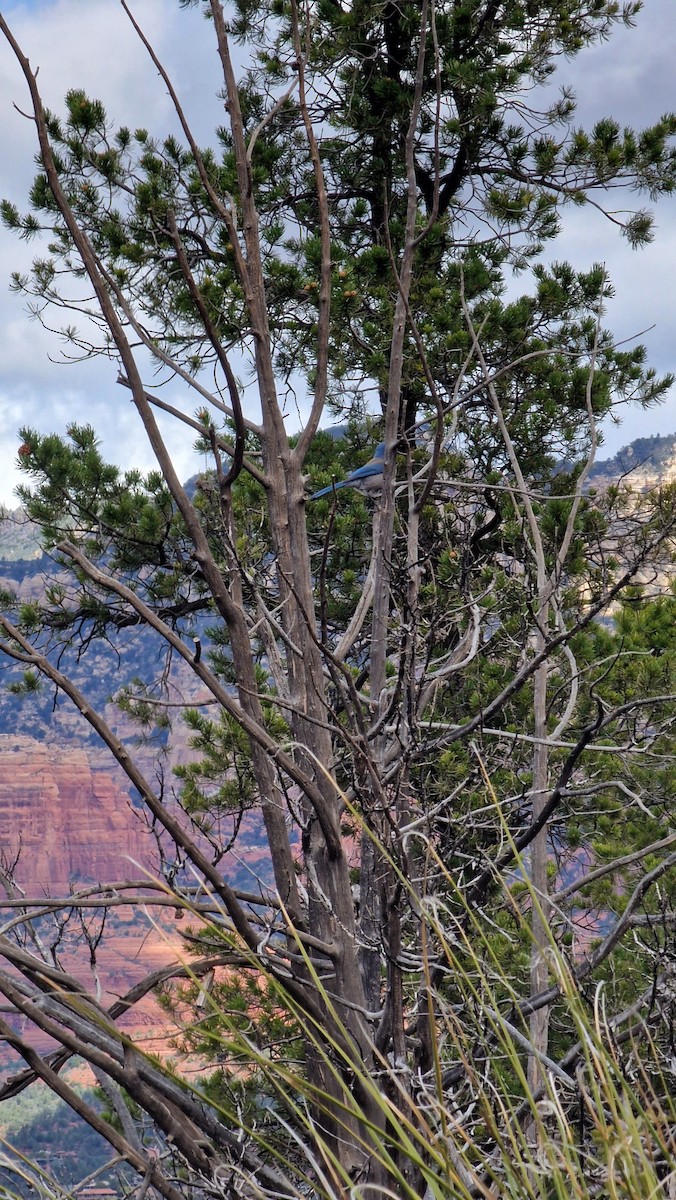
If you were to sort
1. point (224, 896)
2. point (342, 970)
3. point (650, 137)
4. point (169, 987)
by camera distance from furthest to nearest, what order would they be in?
point (169, 987) → point (650, 137) → point (342, 970) → point (224, 896)

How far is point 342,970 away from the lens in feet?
7.39

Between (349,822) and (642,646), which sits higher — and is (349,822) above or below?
below

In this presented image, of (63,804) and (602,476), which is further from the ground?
(602,476)

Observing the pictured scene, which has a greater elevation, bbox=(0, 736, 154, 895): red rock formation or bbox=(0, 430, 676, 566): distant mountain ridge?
bbox=(0, 430, 676, 566): distant mountain ridge

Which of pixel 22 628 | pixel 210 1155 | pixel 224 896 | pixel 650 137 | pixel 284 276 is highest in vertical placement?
pixel 650 137

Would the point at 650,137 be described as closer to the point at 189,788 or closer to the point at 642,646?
the point at 642,646

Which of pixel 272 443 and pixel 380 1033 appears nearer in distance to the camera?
pixel 380 1033

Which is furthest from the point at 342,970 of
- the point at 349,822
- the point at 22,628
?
the point at 22,628

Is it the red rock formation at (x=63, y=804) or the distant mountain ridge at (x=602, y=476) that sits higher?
the distant mountain ridge at (x=602, y=476)

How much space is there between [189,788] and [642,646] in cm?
303

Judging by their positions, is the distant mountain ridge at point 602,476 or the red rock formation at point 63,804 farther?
the red rock formation at point 63,804

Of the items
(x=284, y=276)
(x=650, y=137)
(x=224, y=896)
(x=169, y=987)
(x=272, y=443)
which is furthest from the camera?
(x=169, y=987)

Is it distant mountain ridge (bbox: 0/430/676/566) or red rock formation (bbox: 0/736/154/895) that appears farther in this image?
red rock formation (bbox: 0/736/154/895)

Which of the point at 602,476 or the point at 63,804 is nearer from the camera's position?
the point at 602,476
